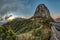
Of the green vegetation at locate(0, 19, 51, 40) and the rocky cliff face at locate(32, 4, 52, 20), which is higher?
the rocky cliff face at locate(32, 4, 52, 20)

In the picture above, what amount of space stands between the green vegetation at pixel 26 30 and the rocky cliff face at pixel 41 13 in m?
0.24

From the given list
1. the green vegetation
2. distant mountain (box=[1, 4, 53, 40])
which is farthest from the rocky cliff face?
the green vegetation

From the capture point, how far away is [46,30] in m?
9.02

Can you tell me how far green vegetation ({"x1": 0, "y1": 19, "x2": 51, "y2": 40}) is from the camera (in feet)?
29.1

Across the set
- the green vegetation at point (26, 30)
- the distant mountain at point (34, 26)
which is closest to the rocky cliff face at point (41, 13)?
the distant mountain at point (34, 26)

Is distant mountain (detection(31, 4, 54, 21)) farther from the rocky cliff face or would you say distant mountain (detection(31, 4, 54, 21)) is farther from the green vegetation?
the green vegetation

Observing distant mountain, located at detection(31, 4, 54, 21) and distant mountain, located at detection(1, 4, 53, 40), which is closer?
distant mountain, located at detection(1, 4, 53, 40)

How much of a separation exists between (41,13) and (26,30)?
109 cm

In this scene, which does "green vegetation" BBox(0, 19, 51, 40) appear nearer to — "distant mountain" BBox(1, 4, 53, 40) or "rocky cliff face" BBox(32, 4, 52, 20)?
"distant mountain" BBox(1, 4, 53, 40)

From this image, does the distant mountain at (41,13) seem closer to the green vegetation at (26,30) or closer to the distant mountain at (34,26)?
the distant mountain at (34,26)

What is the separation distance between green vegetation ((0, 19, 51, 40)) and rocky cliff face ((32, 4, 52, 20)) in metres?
0.24

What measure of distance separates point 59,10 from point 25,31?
1948mm

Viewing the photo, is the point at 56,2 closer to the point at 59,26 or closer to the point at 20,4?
the point at 59,26

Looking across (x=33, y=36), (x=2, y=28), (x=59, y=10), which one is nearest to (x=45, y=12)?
(x=59, y=10)
